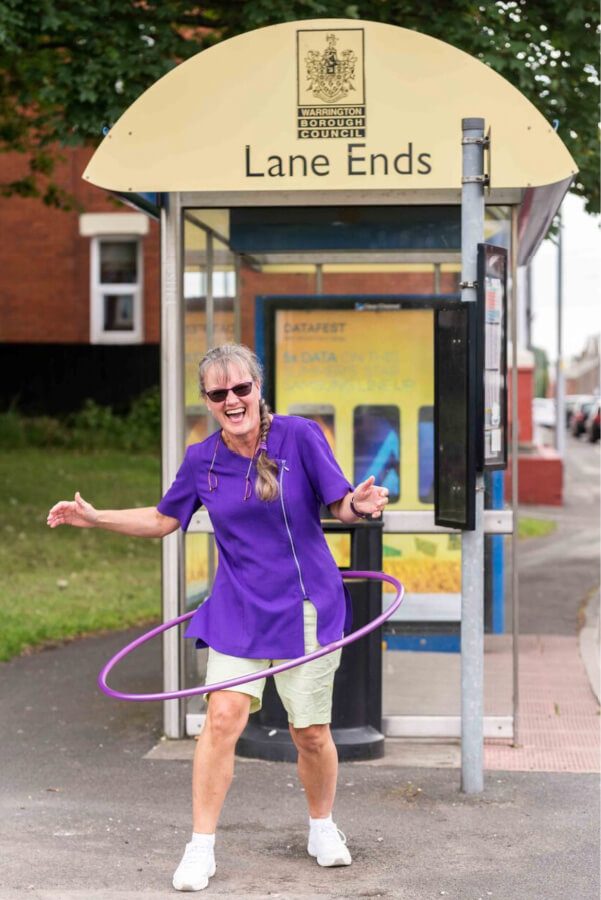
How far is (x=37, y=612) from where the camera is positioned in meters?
10.1

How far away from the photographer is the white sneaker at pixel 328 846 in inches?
186

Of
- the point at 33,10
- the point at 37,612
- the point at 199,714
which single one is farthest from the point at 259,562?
the point at 33,10

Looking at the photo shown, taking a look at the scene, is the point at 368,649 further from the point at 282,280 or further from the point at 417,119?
the point at 282,280

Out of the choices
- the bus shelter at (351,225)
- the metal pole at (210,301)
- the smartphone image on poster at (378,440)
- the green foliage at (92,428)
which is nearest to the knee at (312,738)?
the bus shelter at (351,225)

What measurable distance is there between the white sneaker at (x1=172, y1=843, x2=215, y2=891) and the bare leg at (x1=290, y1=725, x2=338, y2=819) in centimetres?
42

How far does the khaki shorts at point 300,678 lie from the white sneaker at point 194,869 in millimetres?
498

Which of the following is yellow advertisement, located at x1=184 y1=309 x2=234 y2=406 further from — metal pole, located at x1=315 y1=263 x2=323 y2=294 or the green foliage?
the green foliage

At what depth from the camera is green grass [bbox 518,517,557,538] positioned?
16875 millimetres

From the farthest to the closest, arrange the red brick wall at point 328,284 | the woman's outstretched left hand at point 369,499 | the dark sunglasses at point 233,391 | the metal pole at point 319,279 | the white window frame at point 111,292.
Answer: the white window frame at point 111,292, the metal pole at point 319,279, the red brick wall at point 328,284, the dark sunglasses at point 233,391, the woman's outstretched left hand at point 369,499

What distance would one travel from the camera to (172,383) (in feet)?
21.7

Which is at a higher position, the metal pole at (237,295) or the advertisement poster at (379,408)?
the metal pole at (237,295)

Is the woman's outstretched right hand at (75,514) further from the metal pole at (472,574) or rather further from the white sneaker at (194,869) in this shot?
the metal pole at (472,574)

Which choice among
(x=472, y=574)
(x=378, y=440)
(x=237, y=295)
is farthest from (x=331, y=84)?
(x=378, y=440)

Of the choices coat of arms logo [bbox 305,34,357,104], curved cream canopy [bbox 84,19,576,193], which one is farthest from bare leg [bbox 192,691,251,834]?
coat of arms logo [bbox 305,34,357,104]
